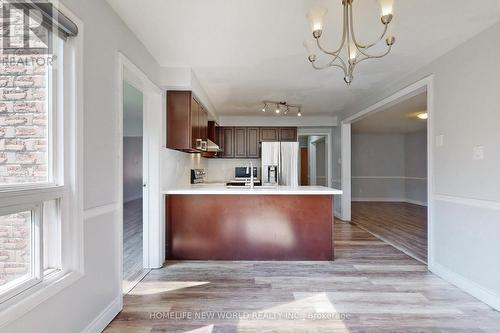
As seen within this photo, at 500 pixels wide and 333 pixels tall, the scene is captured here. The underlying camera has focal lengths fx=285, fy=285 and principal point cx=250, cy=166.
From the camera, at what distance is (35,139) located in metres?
1.58

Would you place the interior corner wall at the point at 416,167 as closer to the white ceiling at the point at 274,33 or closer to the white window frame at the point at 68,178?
the white ceiling at the point at 274,33

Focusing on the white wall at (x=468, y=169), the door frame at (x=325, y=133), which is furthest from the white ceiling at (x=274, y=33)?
the door frame at (x=325, y=133)

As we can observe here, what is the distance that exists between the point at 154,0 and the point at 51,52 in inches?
32.1

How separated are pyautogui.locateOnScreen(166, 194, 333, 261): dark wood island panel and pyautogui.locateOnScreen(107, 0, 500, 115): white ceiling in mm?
1590

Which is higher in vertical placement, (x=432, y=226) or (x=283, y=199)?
(x=283, y=199)

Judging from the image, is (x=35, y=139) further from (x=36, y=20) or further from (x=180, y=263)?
(x=180, y=263)

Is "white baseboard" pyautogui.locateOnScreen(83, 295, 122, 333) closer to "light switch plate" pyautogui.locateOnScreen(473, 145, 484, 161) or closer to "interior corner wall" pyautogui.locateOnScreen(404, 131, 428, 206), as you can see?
"light switch plate" pyautogui.locateOnScreen(473, 145, 484, 161)

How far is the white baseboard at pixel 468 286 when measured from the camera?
2.39 metres

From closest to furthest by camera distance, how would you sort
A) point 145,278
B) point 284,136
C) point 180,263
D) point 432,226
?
point 145,278 < point 432,226 < point 180,263 < point 284,136

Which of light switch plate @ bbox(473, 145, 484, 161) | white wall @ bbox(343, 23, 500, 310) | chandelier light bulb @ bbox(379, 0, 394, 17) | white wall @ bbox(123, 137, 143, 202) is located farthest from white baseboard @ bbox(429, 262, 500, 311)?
white wall @ bbox(123, 137, 143, 202)

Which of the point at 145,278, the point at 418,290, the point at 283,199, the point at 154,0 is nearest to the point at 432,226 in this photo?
the point at 418,290

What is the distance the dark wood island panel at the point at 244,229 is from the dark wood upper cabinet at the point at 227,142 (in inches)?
124

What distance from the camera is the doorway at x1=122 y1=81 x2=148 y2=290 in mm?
3328

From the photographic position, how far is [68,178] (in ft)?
5.69
